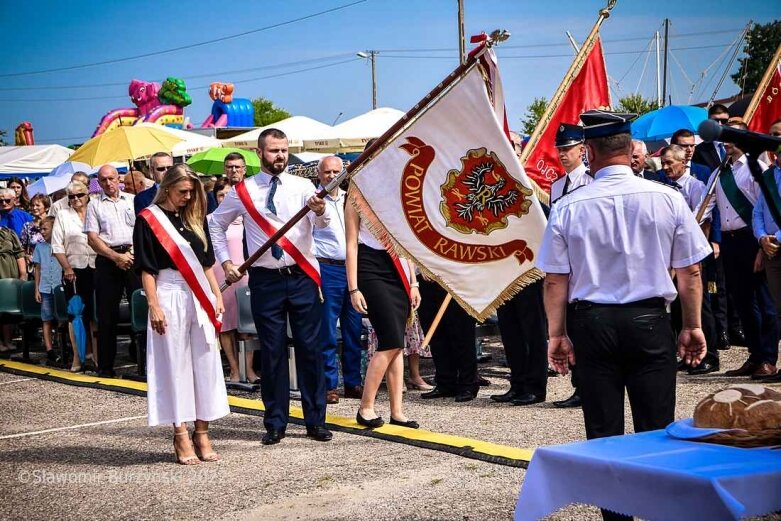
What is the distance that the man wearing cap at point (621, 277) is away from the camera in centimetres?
466

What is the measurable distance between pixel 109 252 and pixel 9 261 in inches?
155

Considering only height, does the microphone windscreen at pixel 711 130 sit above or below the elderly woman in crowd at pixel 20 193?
below

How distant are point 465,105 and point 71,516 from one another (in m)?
3.73

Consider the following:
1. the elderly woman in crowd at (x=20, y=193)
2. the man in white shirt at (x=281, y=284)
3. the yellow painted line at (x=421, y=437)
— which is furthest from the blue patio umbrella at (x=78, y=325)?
the elderly woman in crowd at (x=20, y=193)

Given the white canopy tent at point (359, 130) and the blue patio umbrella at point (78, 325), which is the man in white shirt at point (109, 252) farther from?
the white canopy tent at point (359, 130)

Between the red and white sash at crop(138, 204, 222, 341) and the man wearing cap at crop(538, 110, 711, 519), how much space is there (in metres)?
3.18

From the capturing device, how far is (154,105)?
43.6 metres

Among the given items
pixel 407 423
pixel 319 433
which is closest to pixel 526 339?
pixel 407 423

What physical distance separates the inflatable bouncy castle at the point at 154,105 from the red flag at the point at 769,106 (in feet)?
102

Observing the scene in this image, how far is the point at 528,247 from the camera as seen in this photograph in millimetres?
7730

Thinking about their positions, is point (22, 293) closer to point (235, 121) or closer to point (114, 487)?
point (114, 487)

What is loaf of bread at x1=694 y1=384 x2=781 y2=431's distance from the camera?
11.6 ft

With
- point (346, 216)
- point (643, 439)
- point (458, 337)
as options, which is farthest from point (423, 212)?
point (643, 439)

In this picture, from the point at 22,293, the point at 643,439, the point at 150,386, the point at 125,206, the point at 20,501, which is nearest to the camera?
the point at 643,439
